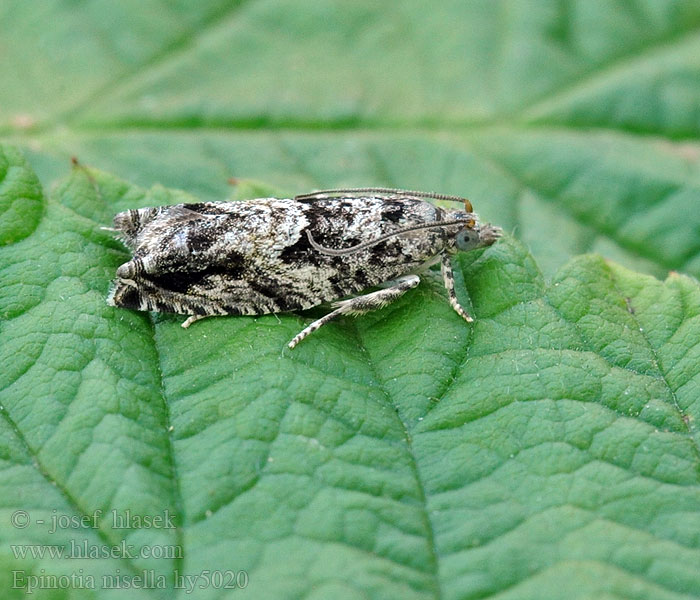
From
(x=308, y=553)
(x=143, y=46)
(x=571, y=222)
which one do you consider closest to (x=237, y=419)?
(x=308, y=553)

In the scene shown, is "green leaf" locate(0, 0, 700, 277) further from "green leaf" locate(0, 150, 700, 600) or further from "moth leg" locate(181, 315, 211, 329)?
"moth leg" locate(181, 315, 211, 329)

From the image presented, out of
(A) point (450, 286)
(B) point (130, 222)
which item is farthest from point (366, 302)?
(B) point (130, 222)

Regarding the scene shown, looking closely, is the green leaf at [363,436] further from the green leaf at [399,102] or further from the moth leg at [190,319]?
the green leaf at [399,102]

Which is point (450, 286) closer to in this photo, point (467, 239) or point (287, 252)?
point (467, 239)

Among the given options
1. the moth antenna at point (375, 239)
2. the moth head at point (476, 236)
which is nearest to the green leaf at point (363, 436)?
the moth head at point (476, 236)

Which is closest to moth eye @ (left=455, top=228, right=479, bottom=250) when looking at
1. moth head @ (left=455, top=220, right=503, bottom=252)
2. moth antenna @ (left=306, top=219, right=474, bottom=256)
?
moth head @ (left=455, top=220, right=503, bottom=252)
